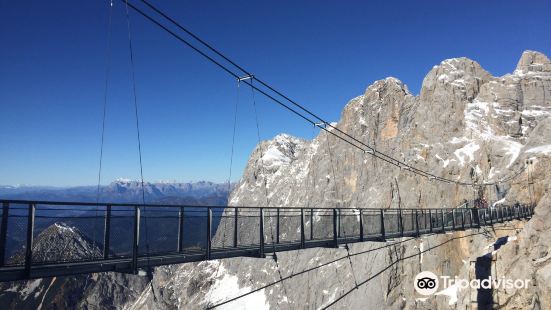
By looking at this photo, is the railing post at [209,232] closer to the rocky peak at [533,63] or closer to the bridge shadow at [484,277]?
the bridge shadow at [484,277]

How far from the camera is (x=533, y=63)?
299 feet

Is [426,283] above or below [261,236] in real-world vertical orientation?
below

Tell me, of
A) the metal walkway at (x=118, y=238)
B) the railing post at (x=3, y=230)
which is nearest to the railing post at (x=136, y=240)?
the metal walkway at (x=118, y=238)

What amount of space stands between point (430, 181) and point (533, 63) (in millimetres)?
41158

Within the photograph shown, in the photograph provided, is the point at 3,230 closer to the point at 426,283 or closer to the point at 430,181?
the point at 426,283

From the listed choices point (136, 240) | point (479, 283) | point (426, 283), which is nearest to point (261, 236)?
point (136, 240)

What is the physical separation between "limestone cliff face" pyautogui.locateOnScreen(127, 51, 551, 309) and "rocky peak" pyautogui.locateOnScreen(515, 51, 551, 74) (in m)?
0.20

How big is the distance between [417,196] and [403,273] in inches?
750

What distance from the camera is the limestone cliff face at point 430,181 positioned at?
4553cm

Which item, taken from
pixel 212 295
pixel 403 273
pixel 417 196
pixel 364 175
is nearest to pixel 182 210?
pixel 403 273

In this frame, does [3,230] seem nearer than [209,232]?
Yes

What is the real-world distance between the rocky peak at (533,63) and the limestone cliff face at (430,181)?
197 millimetres

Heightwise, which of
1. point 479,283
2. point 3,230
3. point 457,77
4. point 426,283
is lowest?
point 426,283

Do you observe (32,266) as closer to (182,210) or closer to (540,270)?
(182,210)
